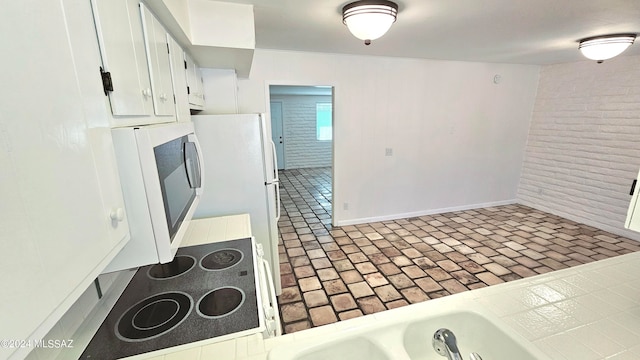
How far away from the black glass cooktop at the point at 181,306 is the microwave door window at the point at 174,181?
38cm

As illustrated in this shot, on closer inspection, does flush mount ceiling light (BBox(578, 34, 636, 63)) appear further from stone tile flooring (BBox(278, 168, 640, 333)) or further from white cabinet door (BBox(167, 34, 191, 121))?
white cabinet door (BBox(167, 34, 191, 121))

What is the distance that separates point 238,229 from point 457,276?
88.1 inches

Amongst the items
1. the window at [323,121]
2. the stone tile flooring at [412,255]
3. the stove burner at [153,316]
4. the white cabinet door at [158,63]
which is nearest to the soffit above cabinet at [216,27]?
the white cabinet door at [158,63]

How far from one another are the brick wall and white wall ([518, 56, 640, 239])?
17.2 ft

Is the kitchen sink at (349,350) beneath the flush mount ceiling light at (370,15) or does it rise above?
beneath

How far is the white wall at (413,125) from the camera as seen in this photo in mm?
3506

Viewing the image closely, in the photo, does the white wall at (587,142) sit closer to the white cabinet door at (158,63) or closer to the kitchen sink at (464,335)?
the kitchen sink at (464,335)

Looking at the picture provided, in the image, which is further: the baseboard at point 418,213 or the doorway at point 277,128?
the doorway at point 277,128

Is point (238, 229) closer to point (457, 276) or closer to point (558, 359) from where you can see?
point (558, 359)

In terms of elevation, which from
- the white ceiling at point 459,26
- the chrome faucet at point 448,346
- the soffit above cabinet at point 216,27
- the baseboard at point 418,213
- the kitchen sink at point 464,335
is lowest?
the baseboard at point 418,213

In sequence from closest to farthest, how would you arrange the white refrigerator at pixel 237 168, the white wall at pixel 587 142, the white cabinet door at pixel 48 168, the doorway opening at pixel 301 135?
the white cabinet door at pixel 48 168 < the white refrigerator at pixel 237 168 < the white wall at pixel 587 142 < the doorway opening at pixel 301 135

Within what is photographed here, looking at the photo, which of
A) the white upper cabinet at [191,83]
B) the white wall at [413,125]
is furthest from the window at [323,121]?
→ the white upper cabinet at [191,83]

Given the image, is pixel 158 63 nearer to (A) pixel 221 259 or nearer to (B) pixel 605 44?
(A) pixel 221 259

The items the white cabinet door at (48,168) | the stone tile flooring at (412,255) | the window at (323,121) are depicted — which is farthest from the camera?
the window at (323,121)
